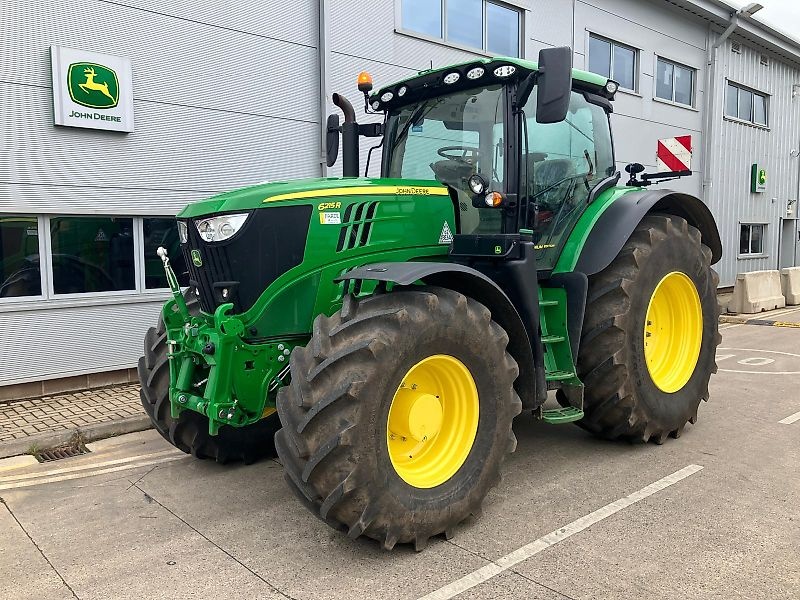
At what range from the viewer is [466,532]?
3701 mm

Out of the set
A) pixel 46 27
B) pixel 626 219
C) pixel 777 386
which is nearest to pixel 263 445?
pixel 626 219

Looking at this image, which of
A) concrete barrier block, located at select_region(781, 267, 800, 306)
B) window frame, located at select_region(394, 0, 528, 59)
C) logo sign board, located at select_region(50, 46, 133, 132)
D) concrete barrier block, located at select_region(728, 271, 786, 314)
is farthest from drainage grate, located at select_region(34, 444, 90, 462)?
concrete barrier block, located at select_region(781, 267, 800, 306)

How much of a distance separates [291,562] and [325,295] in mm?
1453

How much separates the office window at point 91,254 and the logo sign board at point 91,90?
102 centimetres

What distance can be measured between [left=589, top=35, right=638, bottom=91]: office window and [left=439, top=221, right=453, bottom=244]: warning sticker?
981cm

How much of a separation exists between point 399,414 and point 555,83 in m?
2.12

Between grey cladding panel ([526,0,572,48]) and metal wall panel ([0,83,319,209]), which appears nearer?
metal wall panel ([0,83,319,209])

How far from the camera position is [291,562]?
3.39m

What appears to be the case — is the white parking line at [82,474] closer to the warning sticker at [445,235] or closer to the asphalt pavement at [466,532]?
the asphalt pavement at [466,532]

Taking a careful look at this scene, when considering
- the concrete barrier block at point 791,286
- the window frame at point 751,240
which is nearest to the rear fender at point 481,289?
the concrete barrier block at point 791,286

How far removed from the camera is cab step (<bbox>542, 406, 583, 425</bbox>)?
4.34 meters

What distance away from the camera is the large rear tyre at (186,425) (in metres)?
4.54

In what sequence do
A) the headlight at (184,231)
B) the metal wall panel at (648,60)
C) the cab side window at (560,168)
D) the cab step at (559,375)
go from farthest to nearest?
the metal wall panel at (648,60) → the cab side window at (560,168) → the cab step at (559,375) → the headlight at (184,231)

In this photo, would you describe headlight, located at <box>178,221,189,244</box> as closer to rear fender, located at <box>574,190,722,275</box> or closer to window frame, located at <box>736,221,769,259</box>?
rear fender, located at <box>574,190,722,275</box>
